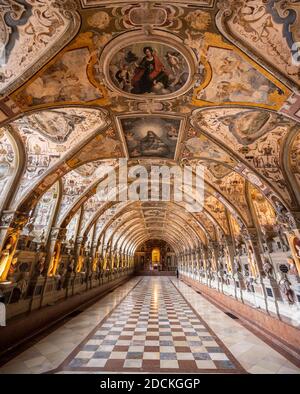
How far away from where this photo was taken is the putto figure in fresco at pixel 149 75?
16.6ft

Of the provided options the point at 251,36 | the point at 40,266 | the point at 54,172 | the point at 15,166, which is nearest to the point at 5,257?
the point at 40,266

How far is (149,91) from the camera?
6.04 m

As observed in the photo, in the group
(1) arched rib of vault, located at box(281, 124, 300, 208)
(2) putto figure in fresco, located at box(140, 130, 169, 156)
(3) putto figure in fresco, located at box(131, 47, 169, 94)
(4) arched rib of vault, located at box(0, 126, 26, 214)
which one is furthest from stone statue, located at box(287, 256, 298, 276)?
(4) arched rib of vault, located at box(0, 126, 26, 214)

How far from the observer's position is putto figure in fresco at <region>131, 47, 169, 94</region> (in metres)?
5.06

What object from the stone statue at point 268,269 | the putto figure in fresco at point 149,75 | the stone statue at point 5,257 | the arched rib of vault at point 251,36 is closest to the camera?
the arched rib of vault at point 251,36

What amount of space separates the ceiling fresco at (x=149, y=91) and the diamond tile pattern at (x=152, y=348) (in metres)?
5.04

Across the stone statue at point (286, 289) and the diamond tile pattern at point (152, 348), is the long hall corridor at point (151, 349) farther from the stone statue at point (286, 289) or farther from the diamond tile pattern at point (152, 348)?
the stone statue at point (286, 289)

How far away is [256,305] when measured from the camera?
1035 cm

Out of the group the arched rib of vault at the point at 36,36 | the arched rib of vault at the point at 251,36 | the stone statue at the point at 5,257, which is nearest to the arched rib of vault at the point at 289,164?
the arched rib of vault at the point at 251,36

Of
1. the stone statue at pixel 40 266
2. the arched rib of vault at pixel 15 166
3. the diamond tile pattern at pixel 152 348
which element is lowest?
the diamond tile pattern at pixel 152 348

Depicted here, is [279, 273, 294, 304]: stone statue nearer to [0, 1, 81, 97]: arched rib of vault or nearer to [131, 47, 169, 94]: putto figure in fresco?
[131, 47, 169, 94]: putto figure in fresco

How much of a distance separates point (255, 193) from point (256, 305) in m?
5.49
